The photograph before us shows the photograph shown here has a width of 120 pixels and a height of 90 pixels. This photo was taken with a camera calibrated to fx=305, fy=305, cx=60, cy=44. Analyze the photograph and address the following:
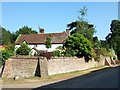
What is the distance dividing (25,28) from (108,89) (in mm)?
90764

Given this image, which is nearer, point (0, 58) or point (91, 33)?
point (0, 58)

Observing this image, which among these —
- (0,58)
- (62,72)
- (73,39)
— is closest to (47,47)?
(73,39)

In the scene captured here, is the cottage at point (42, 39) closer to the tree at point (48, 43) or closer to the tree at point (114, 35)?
the tree at point (48, 43)

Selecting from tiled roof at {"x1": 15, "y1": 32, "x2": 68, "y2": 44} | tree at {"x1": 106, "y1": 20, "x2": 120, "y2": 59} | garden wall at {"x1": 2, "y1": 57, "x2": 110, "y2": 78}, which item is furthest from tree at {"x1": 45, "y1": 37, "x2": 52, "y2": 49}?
tree at {"x1": 106, "y1": 20, "x2": 120, "y2": 59}

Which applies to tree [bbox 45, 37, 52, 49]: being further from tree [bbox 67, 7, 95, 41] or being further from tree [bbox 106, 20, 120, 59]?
tree [bbox 106, 20, 120, 59]

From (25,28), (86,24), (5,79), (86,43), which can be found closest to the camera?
(5,79)

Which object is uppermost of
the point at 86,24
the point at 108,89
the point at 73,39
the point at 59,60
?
the point at 86,24

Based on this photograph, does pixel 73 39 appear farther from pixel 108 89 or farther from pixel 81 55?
pixel 108 89

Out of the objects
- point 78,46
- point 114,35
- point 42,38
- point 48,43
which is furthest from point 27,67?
point 114,35

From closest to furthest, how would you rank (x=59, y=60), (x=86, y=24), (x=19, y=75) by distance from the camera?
(x=19, y=75) < (x=59, y=60) < (x=86, y=24)

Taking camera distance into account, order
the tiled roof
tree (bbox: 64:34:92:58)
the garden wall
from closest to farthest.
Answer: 1. the garden wall
2. tree (bbox: 64:34:92:58)
3. the tiled roof

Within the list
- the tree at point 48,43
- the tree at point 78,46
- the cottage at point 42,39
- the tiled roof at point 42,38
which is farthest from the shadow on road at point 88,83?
the tiled roof at point 42,38

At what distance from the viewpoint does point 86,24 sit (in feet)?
228

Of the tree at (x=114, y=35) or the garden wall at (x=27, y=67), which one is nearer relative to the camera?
the garden wall at (x=27, y=67)
